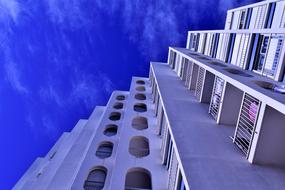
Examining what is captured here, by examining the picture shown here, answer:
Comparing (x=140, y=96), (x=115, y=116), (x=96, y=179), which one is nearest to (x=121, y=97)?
(x=140, y=96)

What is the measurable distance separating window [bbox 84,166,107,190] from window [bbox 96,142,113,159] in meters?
1.52

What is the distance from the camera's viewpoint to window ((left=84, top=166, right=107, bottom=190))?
1221 centimetres

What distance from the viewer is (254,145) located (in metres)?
6.42

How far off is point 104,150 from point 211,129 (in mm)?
9235

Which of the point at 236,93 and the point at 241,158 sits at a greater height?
the point at 236,93

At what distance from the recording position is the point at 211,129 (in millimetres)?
8844

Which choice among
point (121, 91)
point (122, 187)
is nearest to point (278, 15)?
point (122, 187)

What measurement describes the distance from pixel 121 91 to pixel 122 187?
17.5 meters

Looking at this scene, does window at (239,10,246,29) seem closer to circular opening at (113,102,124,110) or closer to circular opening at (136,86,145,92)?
circular opening at (136,86,145,92)

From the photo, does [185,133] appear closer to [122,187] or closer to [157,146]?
[122,187]

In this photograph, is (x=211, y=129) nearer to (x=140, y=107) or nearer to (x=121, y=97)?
(x=140, y=107)

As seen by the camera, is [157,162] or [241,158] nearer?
[241,158]

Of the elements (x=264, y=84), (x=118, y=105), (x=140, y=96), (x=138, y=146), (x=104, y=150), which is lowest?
(x=104, y=150)

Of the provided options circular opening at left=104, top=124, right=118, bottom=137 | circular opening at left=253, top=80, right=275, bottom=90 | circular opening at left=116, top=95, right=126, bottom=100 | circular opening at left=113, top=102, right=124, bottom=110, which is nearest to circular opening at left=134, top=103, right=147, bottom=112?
circular opening at left=104, top=124, right=118, bottom=137
